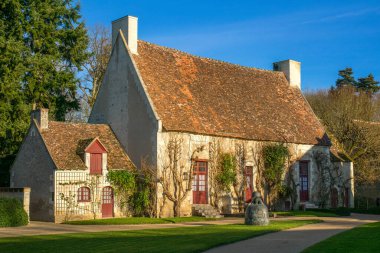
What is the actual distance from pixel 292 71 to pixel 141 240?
24942 mm

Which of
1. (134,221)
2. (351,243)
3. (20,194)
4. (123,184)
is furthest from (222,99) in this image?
(351,243)

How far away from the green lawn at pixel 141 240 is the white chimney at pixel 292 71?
19.2 m

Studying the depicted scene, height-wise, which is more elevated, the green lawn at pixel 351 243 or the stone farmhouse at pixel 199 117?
the stone farmhouse at pixel 199 117

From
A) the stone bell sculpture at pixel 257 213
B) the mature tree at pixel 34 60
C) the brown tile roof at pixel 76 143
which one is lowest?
the stone bell sculpture at pixel 257 213

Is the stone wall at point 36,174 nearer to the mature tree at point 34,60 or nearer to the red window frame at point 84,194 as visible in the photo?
the red window frame at point 84,194

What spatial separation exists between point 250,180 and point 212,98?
17.9ft

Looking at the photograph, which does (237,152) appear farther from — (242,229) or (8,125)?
(8,125)

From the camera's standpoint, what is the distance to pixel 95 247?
46.6ft

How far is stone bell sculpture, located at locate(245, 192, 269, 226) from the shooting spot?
21.3 meters

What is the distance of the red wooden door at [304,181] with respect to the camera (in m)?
33.8

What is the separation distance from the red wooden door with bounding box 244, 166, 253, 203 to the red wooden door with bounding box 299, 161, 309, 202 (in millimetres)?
4585

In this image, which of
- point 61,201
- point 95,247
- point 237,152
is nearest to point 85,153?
point 61,201

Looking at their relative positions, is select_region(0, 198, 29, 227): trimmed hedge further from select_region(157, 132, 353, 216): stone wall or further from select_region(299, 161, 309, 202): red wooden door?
select_region(299, 161, 309, 202): red wooden door

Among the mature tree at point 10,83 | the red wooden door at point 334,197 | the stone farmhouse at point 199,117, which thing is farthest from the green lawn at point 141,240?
the red wooden door at point 334,197
